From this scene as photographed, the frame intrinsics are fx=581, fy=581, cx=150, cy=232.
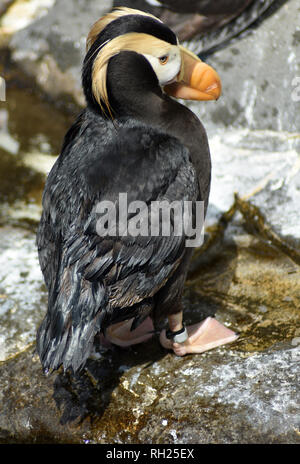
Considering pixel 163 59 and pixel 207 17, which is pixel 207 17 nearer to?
pixel 207 17

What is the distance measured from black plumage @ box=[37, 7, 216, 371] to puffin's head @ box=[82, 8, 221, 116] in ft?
0.04

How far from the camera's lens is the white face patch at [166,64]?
273 cm

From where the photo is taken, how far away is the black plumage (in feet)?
8.75

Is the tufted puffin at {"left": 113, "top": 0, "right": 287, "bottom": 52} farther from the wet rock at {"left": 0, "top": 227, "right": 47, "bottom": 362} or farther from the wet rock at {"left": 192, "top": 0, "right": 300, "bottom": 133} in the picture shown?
the wet rock at {"left": 0, "top": 227, "right": 47, "bottom": 362}

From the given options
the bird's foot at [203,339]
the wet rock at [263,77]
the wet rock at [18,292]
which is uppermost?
the wet rock at [263,77]

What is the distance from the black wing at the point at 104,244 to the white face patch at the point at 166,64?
276 millimetres

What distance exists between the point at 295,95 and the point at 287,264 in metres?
1.71

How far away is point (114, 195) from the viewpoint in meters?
2.68

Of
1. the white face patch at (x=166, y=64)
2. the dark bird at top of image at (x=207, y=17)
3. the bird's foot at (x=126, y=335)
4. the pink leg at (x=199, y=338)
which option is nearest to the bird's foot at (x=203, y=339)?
the pink leg at (x=199, y=338)

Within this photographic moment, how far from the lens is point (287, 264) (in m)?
3.69

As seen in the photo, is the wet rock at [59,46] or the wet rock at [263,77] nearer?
the wet rock at [263,77]

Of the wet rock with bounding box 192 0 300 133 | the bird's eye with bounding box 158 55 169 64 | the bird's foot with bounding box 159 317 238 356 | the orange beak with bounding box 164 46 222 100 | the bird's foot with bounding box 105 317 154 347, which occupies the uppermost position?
the bird's eye with bounding box 158 55 169 64

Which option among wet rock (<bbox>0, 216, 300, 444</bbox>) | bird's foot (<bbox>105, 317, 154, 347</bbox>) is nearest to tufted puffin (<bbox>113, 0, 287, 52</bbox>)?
wet rock (<bbox>0, 216, 300, 444</bbox>)

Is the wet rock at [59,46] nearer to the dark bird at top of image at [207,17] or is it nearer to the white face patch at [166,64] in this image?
the dark bird at top of image at [207,17]
